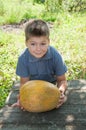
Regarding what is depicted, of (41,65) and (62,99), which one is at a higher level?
(41,65)

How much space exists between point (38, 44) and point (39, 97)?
514 mm

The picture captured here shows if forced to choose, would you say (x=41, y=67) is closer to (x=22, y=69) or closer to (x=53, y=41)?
(x=22, y=69)

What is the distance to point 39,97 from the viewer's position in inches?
116

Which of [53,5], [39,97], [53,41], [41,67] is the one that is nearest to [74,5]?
[53,5]

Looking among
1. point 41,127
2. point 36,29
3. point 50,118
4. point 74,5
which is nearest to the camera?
point 41,127

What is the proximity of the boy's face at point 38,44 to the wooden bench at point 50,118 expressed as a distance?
1.89 ft

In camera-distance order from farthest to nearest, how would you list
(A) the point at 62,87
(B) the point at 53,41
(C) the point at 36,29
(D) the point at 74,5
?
(D) the point at 74,5 < (B) the point at 53,41 < (A) the point at 62,87 < (C) the point at 36,29

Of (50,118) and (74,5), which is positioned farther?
(74,5)

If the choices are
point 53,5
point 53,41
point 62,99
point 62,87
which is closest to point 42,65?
point 62,87

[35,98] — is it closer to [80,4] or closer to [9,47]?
[9,47]

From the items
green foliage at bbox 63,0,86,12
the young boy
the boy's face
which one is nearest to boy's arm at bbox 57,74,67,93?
the young boy

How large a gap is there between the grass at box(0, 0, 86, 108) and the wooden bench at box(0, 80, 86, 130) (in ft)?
4.81

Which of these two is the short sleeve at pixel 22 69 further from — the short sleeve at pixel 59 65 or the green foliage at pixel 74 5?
the green foliage at pixel 74 5

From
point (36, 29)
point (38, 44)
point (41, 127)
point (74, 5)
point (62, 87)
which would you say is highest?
point (36, 29)
